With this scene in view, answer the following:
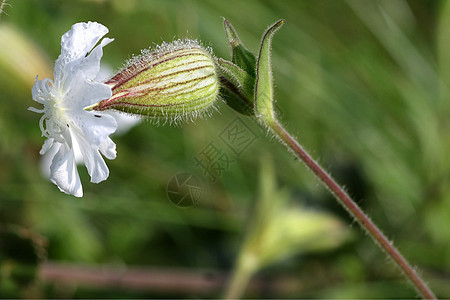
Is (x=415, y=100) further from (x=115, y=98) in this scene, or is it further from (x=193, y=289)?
(x=115, y=98)

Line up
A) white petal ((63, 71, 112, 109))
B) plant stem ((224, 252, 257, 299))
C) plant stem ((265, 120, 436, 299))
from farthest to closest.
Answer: plant stem ((224, 252, 257, 299)) → plant stem ((265, 120, 436, 299)) → white petal ((63, 71, 112, 109))

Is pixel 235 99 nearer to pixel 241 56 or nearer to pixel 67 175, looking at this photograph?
pixel 241 56

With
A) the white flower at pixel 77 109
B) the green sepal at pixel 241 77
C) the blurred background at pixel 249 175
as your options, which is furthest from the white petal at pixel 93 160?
the blurred background at pixel 249 175

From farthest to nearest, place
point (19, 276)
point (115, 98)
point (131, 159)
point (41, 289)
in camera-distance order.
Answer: point (131, 159) < point (41, 289) < point (19, 276) < point (115, 98)

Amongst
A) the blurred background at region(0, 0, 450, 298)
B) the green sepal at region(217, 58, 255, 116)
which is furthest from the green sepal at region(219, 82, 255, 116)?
the blurred background at region(0, 0, 450, 298)

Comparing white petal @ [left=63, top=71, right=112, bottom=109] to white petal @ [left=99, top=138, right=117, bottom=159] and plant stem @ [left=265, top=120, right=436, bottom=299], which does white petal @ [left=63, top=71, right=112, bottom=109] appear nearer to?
white petal @ [left=99, top=138, right=117, bottom=159]

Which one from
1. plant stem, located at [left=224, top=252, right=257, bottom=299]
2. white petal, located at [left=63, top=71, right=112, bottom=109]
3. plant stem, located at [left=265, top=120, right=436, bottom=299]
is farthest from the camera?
plant stem, located at [left=224, top=252, right=257, bottom=299]

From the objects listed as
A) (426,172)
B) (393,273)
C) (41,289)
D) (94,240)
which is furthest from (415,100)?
(41,289)

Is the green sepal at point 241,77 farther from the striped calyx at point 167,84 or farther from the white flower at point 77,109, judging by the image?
the white flower at point 77,109
